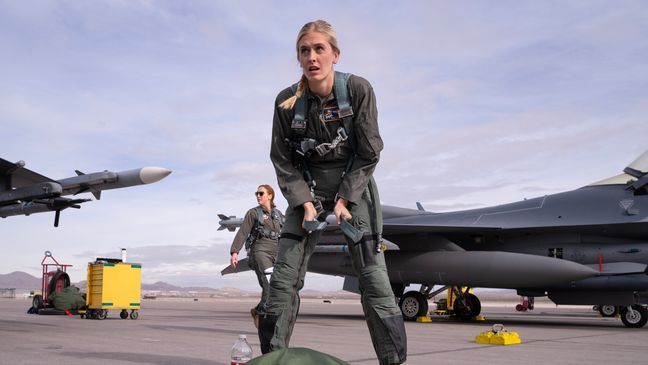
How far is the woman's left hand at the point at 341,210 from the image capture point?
344 centimetres

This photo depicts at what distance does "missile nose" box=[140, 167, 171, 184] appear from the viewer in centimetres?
1019

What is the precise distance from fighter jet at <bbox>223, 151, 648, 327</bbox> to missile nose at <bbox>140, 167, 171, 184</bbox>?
10.1 feet

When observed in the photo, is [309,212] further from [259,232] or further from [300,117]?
[259,232]

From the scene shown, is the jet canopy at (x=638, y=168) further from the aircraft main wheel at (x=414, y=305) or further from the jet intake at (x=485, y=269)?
the aircraft main wheel at (x=414, y=305)

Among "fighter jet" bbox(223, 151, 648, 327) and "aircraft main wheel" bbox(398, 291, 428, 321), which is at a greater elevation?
"fighter jet" bbox(223, 151, 648, 327)

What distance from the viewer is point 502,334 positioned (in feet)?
24.1

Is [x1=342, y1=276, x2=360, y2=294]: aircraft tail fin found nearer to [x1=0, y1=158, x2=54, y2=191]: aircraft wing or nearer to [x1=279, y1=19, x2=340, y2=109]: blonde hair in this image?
[x1=0, y1=158, x2=54, y2=191]: aircraft wing

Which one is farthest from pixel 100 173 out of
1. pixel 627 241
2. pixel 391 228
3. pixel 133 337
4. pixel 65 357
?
→ pixel 627 241

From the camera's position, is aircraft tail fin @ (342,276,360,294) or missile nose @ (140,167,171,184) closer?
missile nose @ (140,167,171,184)

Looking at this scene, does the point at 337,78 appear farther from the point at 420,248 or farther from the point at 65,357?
the point at 420,248

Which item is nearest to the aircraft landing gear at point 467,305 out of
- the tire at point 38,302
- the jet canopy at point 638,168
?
the jet canopy at point 638,168

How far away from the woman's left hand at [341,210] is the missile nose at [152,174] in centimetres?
736

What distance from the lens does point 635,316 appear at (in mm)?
12602

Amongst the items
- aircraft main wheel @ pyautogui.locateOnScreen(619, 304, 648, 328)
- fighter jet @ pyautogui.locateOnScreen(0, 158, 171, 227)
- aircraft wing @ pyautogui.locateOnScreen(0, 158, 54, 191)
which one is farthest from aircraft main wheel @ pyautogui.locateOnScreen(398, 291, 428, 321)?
aircraft wing @ pyautogui.locateOnScreen(0, 158, 54, 191)
